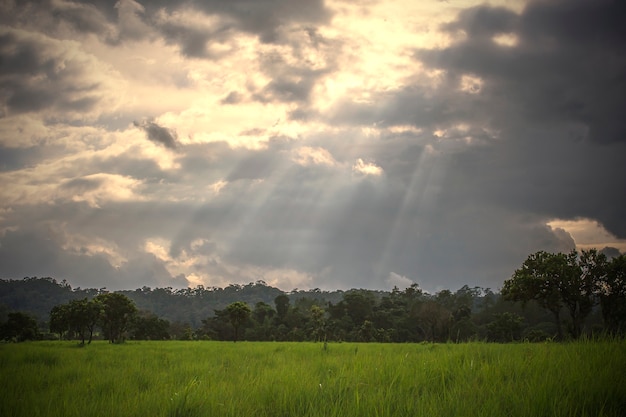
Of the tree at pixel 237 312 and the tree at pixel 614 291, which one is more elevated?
the tree at pixel 614 291

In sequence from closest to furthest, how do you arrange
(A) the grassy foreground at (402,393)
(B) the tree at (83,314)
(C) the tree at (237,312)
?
(A) the grassy foreground at (402,393) < (B) the tree at (83,314) < (C) the tree at (237,312)

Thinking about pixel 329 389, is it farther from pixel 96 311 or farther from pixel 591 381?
pixel 96 311

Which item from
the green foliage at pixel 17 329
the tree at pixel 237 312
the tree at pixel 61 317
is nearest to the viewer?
the tree at pixel 61 317

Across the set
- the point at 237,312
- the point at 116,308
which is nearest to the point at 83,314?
the point at 116,308

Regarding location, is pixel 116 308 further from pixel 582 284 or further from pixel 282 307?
pixel 582 284

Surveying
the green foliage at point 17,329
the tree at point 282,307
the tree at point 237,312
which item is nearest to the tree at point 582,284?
the tree at point 237,312

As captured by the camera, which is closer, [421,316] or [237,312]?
[237,312]

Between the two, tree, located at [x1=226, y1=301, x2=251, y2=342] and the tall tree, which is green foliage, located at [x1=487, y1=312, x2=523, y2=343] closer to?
the tall tree

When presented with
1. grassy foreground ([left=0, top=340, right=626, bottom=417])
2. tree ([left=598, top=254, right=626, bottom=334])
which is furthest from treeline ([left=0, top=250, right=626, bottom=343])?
grassy foreground ([left=0, top=340, right=626, bottom=417])

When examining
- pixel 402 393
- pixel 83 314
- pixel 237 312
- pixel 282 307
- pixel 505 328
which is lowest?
pixel 282 307

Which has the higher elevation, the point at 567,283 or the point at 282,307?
the point at 567,283

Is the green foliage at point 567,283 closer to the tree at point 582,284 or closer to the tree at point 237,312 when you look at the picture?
the tree at point 582,284

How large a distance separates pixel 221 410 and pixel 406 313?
300 feet

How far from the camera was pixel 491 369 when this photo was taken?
673 cm
